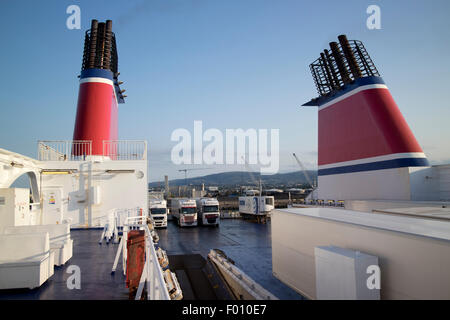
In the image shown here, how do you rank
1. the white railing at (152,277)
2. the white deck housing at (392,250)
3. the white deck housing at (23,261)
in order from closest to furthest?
the white railing at (152,277), the white deck housing at (392,250), the white deck housing at (23,261)

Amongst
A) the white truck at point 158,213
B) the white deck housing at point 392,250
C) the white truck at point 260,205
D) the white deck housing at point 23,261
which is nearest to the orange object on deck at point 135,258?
the white deck housing at point 23,261

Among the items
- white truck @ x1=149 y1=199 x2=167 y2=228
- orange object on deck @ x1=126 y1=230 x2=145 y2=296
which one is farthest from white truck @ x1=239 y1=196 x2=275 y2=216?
orange object on deck @ x1=126 y1=230 x2=145 y2=296

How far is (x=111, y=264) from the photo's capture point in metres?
7.39

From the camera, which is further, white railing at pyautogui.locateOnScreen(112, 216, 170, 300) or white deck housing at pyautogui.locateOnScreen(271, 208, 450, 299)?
white deck housing at pyautogui.locateOnScreen(271, 208, 450, 299)

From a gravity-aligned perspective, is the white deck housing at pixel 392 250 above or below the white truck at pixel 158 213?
above

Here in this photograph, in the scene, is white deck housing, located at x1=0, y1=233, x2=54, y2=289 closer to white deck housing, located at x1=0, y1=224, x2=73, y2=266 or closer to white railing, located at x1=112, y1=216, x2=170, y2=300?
white deck housing, located at x1=0, y1=224, x2=73, y2=266

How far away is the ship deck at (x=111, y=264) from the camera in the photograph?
540 centimetres

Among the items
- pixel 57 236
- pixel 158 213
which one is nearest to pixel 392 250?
pixel 57 236

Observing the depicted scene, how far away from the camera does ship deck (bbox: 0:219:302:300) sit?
5.40 meters

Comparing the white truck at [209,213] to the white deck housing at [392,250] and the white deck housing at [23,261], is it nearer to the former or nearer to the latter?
the white deck housing at [392,250]

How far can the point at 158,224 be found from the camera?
24812 mm
